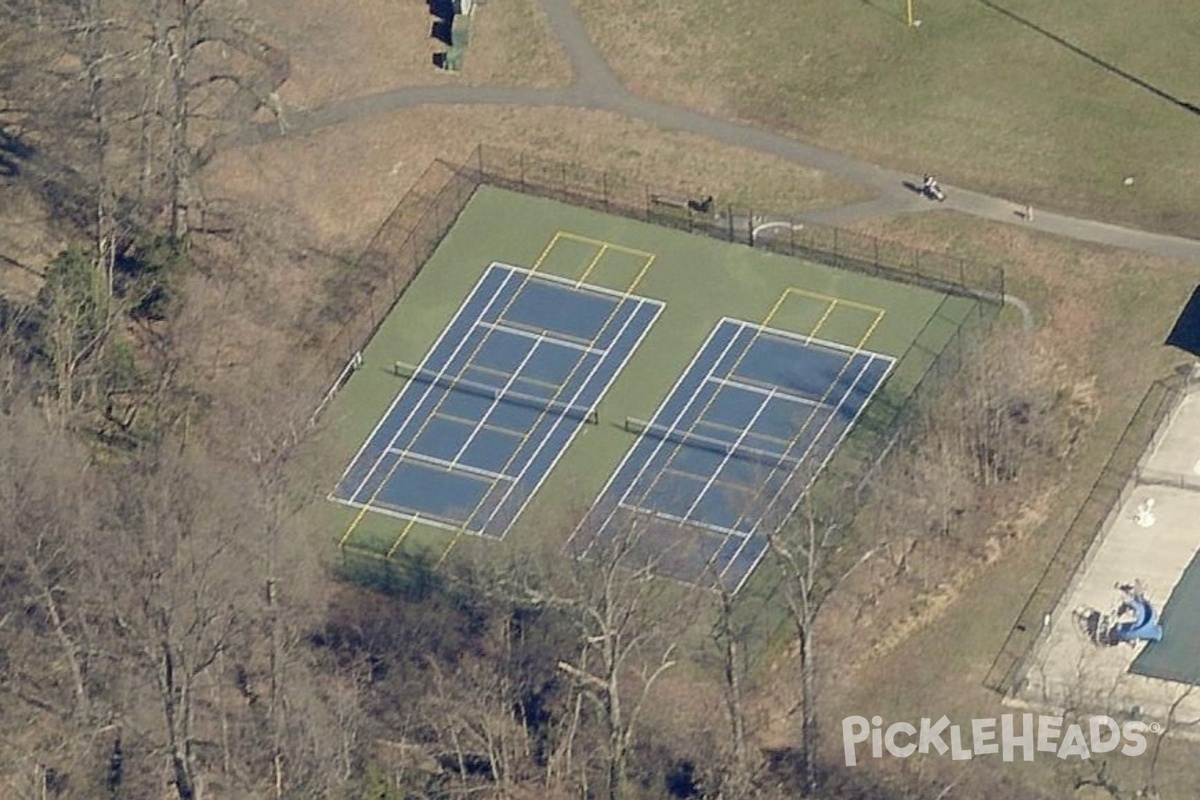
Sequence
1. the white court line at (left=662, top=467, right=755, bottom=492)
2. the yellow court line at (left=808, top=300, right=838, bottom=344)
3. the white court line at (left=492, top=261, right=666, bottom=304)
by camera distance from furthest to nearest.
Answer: the white court line at (left=492, top=261, right=666, bottom=304) < the yellow court line at (left=808, top=300, right=838, bottom=344) < the white court line at (left=662, top=467, right=755, bottom=492)

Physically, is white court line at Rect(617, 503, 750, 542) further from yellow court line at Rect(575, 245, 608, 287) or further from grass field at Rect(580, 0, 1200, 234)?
grass field at Rect(580, 0, 1200, 234)

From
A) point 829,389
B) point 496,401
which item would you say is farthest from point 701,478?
point 496,401

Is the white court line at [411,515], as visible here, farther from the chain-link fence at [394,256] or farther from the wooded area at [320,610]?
the chain-link fence at [394,256]

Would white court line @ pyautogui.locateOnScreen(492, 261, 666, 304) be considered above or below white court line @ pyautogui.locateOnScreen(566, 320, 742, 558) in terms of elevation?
above

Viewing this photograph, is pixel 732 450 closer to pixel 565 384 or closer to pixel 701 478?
pixel 701 478

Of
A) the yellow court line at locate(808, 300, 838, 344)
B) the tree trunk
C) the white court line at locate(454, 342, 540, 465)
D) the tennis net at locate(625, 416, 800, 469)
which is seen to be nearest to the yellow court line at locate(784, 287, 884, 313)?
the yellow court line at locate(808, 300, 838, 344)
